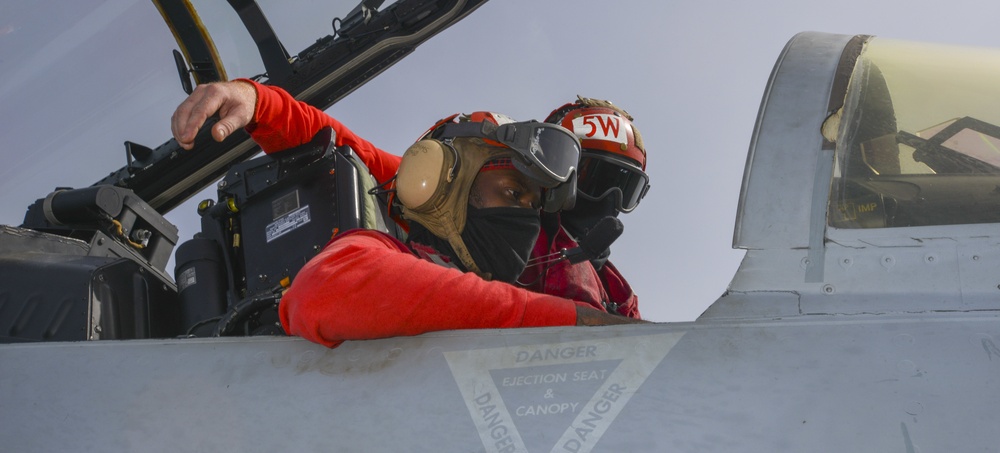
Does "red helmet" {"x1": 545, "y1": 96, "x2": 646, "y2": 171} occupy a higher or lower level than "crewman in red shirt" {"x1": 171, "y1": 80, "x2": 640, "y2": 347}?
higher

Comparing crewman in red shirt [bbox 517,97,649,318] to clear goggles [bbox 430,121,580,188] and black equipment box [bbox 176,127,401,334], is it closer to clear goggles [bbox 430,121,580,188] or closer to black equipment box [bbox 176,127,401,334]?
clear goggles [bbox 430,121,580,188]

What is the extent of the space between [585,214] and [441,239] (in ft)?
3.18

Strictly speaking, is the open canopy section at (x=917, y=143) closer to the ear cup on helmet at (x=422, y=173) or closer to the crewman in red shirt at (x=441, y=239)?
the crewman in red shirt at (x=441, y=239)

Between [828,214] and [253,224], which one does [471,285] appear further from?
[253,224]

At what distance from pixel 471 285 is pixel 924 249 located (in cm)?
84

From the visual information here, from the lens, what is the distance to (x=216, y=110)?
2801 mm

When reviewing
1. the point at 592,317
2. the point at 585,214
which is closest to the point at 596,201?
the point at 585,214

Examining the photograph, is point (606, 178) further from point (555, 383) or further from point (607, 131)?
point (555, 383)

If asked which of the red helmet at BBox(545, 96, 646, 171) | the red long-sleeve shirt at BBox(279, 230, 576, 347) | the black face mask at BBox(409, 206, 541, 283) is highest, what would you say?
the red helmet at BBox(545, 96, 646, 171)

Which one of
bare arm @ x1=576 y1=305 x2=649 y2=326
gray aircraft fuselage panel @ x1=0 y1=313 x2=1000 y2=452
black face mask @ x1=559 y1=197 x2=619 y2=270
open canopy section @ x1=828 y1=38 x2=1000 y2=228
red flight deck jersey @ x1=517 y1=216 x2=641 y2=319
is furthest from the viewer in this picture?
black face mask @ x1=559 y1=197 x2=619 y2=270

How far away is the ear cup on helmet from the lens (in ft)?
8.00

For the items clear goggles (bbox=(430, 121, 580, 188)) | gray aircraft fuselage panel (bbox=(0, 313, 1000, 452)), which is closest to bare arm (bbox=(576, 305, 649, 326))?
gray aircraft fuselage panel (bbox=(0, 313, 1000, 452))

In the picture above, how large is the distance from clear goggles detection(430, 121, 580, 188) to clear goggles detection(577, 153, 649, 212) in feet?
3.03

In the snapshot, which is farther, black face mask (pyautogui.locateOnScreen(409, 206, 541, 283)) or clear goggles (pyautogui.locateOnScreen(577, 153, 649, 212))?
clear goggles (pyautogui.locateOnScreen(577, 153, 649, 212))
